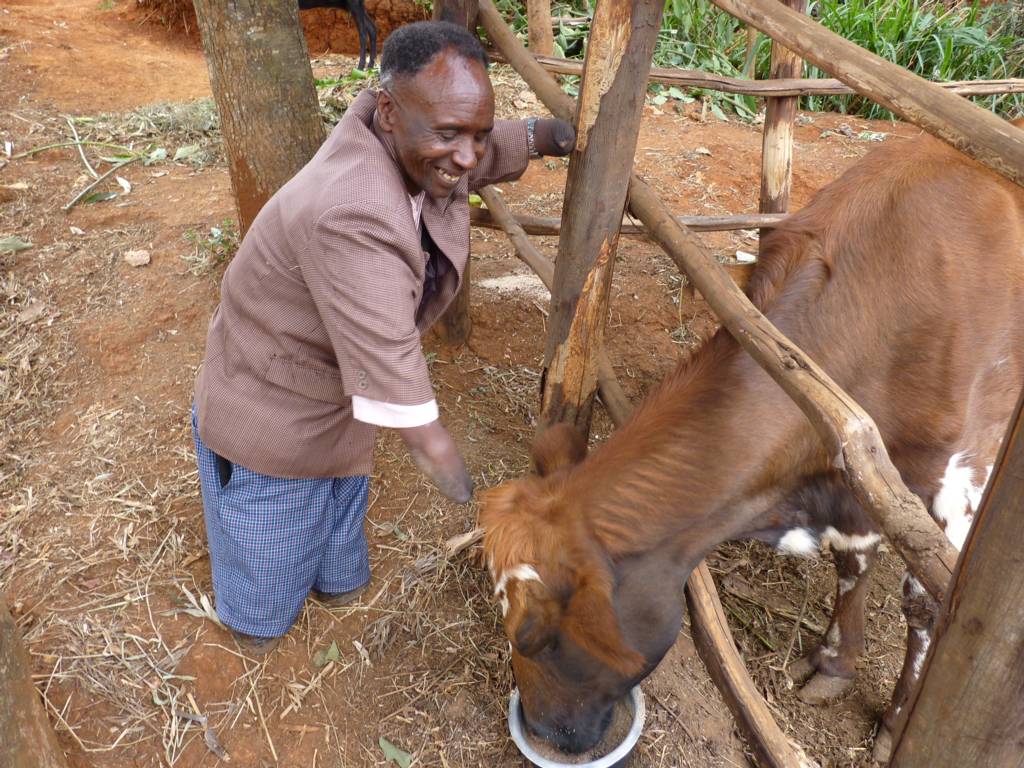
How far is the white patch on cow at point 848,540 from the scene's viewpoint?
2.64 meters

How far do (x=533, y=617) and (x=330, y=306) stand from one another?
921 mm

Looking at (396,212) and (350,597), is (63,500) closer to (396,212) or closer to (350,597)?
Answer: (350,597)

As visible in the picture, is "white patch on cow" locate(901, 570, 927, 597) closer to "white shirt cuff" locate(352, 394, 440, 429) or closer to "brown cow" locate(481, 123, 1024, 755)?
"brown cow" locate(481, 123, 1024, 755)

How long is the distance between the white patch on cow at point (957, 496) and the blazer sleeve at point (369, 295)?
5.34 feet

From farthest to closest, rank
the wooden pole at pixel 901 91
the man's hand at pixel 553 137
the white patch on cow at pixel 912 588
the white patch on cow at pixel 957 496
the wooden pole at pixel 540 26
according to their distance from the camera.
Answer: the wooden pole at pixel 540 26 → the white patch on cow at pixel 912 588 → the man's hand at pixel 553 137 → the white patch on cow at pixel 957 496 → the wooden pole at pixel 901 91

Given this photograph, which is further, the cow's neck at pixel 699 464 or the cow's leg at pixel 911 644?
the cow's leg at pixel 911 644

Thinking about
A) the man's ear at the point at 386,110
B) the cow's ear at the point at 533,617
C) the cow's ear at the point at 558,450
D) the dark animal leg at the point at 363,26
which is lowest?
the cow's ear at the point at 533,617

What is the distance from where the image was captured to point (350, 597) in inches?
128

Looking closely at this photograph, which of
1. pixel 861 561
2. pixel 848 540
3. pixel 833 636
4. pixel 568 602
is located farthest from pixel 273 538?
pixel 833 636

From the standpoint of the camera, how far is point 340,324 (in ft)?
6.89

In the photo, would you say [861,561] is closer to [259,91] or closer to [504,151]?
[504,151]

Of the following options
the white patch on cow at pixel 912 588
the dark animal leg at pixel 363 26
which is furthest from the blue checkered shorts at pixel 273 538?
the dark animal leg at pixel 363 26

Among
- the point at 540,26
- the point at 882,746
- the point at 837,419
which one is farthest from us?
the point at 540,26

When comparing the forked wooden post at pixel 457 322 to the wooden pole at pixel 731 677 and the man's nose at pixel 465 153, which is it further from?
the man's nose at pixel 465 153
